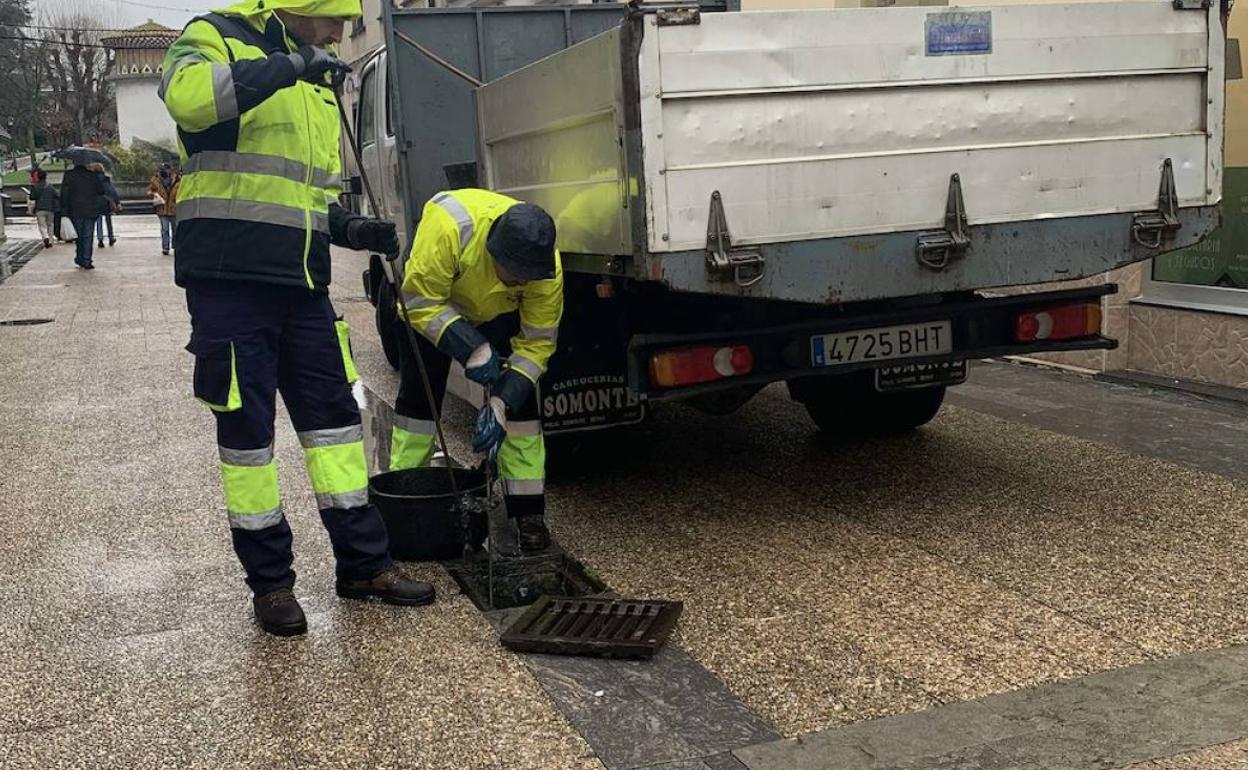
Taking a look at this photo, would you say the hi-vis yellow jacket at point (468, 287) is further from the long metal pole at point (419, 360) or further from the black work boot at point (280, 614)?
the black work boot at point (280, 614)

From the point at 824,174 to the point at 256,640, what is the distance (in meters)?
2.43

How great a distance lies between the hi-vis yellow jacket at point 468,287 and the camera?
4.41 meters

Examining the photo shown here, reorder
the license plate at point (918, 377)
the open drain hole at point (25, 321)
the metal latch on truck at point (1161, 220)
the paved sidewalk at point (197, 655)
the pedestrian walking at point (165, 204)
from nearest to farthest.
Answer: the paved sidewalk at point (197, 655), the metal latch on truck at point (1161, 220), the license plate at point (918, 377), the open drain hole at point (25, 321), the pedestrian walking at point (165, 204)

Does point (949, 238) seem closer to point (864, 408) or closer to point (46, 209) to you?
point (864, 408)

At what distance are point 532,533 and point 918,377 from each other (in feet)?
6.73

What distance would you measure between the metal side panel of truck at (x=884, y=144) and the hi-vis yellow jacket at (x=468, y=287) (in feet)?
1.00

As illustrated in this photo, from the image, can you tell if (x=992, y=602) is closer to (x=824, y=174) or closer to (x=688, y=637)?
(x=688, y=637)

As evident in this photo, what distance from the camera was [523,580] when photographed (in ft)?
14.3

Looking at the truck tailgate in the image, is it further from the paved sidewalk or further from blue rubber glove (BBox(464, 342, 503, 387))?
the paved sidewalk

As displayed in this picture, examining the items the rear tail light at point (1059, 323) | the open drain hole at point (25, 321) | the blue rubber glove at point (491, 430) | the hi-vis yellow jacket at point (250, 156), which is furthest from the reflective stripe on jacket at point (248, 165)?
the open drain hole at point (25, 321)

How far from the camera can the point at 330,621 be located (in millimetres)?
4121

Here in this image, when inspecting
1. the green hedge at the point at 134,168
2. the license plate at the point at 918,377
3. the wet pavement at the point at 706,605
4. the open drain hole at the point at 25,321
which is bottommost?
the wet pavement at the point at 706,605

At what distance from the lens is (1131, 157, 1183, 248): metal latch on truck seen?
15.5ft

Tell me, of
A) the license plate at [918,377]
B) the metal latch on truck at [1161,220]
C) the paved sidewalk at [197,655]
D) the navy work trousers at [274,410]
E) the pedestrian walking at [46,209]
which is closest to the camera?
the paved sidewalk at [197,655]
